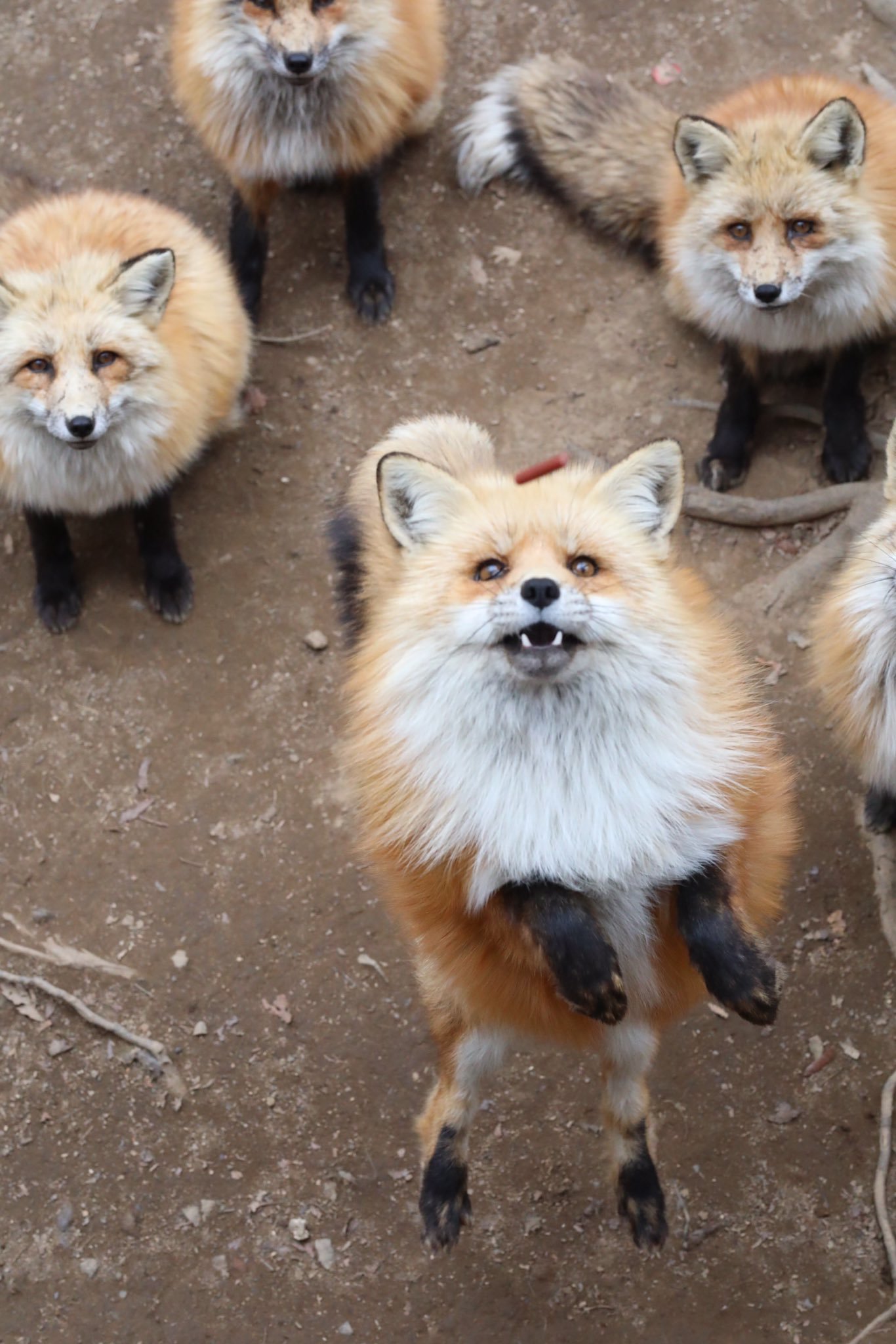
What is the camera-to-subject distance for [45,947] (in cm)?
487

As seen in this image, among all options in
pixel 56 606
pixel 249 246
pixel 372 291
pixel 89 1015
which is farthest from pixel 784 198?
pixel 89 1015

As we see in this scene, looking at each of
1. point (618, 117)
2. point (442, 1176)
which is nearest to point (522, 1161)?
point (442, 1176)

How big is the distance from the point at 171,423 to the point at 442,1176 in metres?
2.88

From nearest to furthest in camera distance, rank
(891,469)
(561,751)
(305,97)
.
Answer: (561,751), (891,469), (305,97)

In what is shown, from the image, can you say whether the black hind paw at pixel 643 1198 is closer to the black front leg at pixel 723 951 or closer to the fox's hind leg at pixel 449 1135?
the fox's hind leg at pixel 449 1135

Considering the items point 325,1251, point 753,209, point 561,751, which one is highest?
point 753,209

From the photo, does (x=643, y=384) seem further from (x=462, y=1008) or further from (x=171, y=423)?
(x=462, y=1008)

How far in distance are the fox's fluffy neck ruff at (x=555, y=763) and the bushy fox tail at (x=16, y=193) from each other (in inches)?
144

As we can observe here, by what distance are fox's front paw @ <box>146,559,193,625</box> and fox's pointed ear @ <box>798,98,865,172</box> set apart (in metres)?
2.84

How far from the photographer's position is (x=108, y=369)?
5.06 meters

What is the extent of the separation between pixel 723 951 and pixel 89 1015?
2.40m

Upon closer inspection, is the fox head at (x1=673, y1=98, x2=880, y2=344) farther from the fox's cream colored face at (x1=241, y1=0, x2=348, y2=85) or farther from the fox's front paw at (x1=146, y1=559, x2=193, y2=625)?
the fox's front paw at (x1=146, y1=559, x2=193, y2=625)

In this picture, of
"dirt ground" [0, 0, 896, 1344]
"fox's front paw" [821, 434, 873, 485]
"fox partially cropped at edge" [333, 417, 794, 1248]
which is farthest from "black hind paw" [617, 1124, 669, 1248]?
"fox's front paw" [821, 434, 873, 485]

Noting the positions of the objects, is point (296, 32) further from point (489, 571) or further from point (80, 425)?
point (489, 571)
